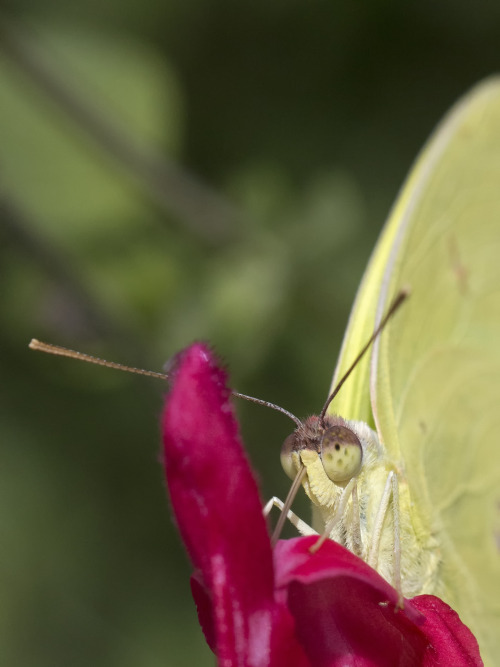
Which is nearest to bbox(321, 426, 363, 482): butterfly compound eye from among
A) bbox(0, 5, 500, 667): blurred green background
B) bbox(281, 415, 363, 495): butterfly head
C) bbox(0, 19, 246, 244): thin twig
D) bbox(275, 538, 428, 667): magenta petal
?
bbox(281, 415, 363, 495): butterfly head

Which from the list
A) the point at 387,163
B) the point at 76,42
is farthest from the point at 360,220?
the point at 76,42

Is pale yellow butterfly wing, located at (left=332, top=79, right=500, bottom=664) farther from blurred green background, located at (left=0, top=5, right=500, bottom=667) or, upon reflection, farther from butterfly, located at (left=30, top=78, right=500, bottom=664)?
blurred green background, located at (left=0, top=5, right=500, bottom=667)

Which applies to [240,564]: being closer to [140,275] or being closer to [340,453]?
[340,453]

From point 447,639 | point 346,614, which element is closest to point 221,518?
point 346,614

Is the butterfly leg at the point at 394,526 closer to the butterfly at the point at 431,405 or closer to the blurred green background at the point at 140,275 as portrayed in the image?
the butterfly at the point at 431,405

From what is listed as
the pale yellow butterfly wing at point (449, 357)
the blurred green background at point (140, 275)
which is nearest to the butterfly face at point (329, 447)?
the pale yellow butterfly wing at point (449, 357)

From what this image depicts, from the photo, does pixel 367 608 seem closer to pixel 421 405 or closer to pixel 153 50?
pixel 421 405
